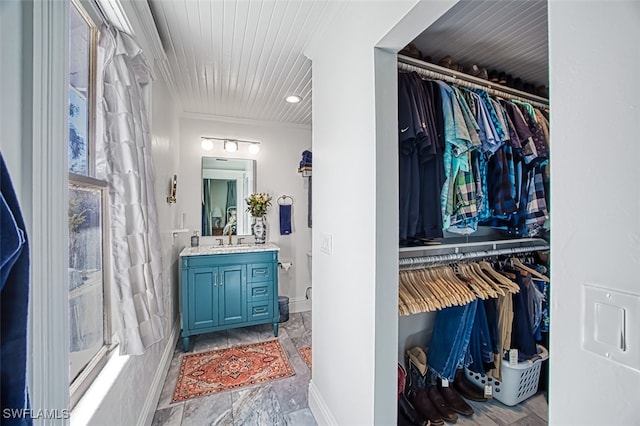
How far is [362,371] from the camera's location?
1.19 metres

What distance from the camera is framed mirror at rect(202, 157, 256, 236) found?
3.03 m

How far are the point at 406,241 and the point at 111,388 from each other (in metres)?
1.56

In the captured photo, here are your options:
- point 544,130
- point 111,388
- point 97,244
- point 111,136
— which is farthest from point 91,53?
point 544,130

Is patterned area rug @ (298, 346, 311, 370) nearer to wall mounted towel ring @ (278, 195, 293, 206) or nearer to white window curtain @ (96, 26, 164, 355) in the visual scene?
white window curtain @ (96, 26, 164, 355)

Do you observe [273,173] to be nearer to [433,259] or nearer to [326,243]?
[326,243]

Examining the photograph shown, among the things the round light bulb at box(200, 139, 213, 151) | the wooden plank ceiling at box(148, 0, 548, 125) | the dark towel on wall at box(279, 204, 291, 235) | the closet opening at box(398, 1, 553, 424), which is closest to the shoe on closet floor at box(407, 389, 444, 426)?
the closet opening at box(398, 1, 553, 424)

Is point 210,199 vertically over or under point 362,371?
over

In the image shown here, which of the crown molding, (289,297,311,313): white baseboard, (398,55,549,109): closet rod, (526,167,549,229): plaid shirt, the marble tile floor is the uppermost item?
the crown molding

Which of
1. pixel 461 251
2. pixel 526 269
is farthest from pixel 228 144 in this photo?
pixel 526 269

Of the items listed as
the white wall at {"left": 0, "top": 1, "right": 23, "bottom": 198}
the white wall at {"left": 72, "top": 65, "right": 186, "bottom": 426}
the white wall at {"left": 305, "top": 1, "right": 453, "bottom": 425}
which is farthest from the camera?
the white wall at {"left": 305, "top": 1, "right": 453, "bottom": 425}

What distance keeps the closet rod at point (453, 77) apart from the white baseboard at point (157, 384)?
2420 mm

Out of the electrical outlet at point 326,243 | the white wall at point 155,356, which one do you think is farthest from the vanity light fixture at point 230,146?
the electrical outlet at point 326,243

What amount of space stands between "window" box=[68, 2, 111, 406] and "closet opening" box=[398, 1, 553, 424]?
56.0 inches

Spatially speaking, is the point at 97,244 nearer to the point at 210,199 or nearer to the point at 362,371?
the point at 362,371
